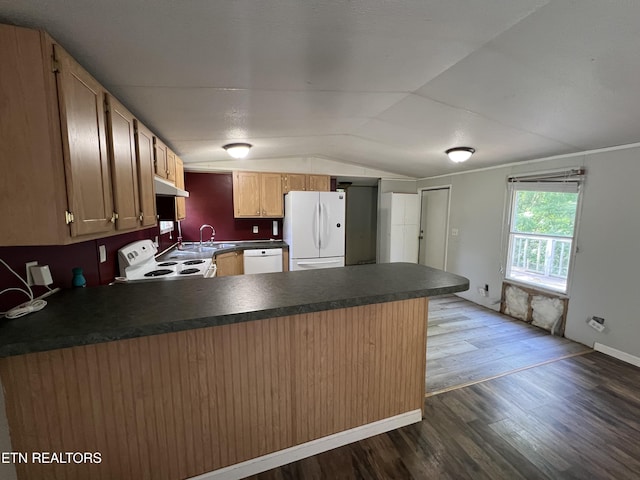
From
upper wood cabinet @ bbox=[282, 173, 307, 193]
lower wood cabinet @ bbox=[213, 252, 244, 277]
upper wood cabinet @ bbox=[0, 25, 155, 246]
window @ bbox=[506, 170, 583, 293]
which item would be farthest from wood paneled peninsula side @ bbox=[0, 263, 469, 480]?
upper wood cabinet @ bbox=[282, 173, 307, 193]

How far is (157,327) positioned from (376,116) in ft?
8.30

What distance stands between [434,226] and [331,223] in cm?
238

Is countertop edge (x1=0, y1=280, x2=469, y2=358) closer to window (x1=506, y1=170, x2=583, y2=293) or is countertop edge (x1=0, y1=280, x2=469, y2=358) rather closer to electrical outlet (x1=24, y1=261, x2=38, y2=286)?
electrical outlet (x1=24, y1=261, x2=38, y2=286)

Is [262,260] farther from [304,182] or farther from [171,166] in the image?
[171,166]

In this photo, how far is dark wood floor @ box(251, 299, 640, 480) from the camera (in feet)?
5.29

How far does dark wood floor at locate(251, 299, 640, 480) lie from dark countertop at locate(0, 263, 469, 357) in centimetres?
107

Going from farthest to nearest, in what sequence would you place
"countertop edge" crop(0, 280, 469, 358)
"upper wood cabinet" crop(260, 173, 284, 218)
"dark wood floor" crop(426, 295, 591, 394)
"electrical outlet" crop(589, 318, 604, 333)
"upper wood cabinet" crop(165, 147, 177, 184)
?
"upper wood cabinet" crop(260, 173, 284, 218) < "electrical outlet" crop(589, 318, 604, 333) < "upper wood cabinet" crop(165, 147, 177, 184) < "dark wood floor" crop(426, 295, 591, 394) < "countertop edge" crop(0, 280, 469, 358)

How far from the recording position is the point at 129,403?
1314 millimetres

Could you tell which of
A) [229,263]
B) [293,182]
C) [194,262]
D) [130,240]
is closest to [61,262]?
[130,240]

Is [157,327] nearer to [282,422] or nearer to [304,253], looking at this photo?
[282,422]

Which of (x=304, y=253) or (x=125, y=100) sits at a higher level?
(x=125, y=100)

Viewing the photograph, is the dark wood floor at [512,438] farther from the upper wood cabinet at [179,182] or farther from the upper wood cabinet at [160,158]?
the upper wood cabinet at [179,182]

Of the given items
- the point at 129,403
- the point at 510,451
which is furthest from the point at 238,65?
the point at 510,451

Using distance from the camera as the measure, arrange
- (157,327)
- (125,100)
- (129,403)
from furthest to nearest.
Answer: (125,100) < (129,403) < (157,327)
